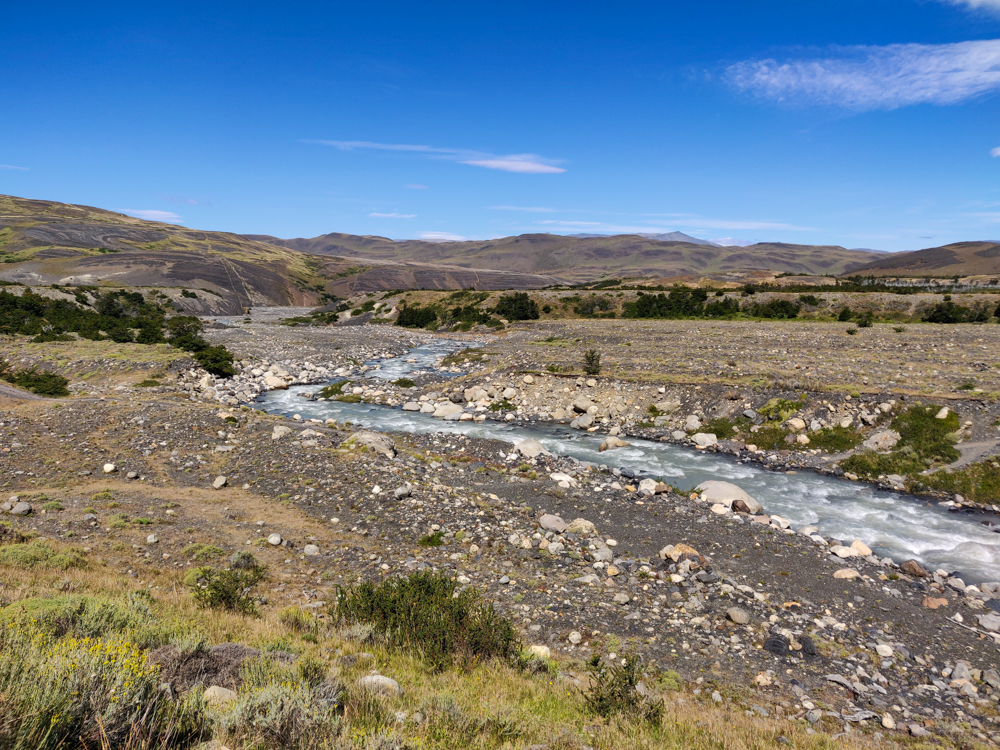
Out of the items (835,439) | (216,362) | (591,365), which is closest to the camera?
(835,439)

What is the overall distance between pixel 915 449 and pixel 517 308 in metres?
47.9

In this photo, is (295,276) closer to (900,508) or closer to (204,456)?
(204,456)

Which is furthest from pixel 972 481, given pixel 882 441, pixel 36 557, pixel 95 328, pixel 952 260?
pixel 952 260

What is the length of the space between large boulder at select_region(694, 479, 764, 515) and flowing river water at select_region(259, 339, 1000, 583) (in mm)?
513

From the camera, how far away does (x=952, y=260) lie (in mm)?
161625

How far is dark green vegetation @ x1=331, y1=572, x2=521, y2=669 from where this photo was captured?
7438mm

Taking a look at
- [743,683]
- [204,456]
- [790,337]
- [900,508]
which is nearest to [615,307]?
[790,337]

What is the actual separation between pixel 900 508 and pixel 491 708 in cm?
1491

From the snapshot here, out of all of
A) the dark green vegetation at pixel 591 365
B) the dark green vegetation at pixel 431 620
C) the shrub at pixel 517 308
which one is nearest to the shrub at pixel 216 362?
the dark green vegetation at pixel 591 365

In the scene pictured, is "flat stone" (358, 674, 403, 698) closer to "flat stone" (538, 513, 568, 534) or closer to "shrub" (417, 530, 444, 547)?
"shrub" (417, 530, 444, 547)

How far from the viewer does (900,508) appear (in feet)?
48.4

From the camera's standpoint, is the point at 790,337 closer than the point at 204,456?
No

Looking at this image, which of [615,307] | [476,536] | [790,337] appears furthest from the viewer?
[615,307]

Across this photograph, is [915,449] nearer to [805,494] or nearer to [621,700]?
[805,494]
